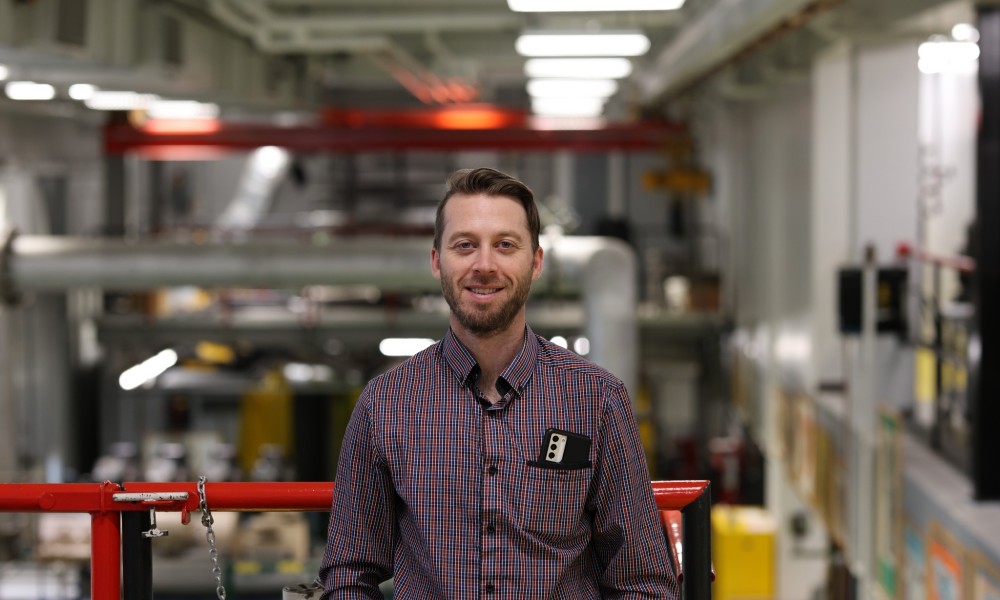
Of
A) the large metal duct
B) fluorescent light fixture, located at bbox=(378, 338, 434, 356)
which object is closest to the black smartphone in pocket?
the large metal duct

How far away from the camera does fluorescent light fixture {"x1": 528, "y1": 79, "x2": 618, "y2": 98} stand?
966cm

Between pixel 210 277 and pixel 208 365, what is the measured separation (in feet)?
23.5

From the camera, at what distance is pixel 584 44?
23.6ft

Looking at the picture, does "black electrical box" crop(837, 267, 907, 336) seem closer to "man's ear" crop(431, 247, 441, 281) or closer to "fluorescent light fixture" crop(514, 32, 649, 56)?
"fluorescent light fixture" crop(514, 32, 649, 56)

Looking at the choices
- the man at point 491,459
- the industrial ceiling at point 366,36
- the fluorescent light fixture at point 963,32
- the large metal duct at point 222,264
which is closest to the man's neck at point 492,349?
the man at point 491,459

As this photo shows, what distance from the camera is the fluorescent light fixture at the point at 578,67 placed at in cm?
804

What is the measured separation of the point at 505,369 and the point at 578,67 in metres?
6.55

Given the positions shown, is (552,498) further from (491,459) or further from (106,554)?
(106,554)

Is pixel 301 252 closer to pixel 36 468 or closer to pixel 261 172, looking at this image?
pixel 36 468

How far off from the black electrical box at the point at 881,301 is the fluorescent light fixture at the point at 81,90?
492 centimetres

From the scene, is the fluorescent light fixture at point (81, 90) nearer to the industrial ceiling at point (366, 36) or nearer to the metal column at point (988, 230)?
the industrial ceiling at point (366, 36)

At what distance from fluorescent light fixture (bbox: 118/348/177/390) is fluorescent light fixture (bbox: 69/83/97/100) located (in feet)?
10.8

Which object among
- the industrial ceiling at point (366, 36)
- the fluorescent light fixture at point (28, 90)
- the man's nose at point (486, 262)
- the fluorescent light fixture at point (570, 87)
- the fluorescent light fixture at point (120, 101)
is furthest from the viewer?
the fluorescent light fixture at point (120, 101)

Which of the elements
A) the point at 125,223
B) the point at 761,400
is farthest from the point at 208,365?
the point at 761,400
